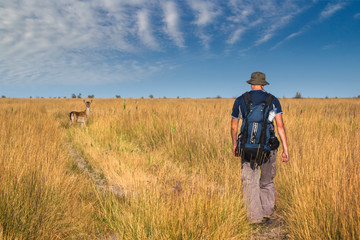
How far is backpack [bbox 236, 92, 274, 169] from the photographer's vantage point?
2.83 metres

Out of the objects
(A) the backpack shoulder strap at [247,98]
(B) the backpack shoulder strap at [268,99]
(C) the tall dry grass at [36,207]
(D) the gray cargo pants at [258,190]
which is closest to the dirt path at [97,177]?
(C) the tall dry grass at [36,207]

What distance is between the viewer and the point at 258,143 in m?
2.86

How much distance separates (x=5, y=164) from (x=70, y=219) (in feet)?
3.74

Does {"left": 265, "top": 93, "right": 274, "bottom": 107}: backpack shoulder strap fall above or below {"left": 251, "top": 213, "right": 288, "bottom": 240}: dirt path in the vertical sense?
above

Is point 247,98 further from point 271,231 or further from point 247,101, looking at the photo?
point 271,231

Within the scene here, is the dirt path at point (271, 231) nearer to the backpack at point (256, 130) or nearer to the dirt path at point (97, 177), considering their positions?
the backpack at point (256, 130)

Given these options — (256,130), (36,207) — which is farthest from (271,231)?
(36,207)

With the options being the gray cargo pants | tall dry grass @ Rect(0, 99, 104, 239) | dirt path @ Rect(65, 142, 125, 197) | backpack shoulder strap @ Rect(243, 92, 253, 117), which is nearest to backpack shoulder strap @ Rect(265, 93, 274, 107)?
backpack shoulder strap @ Rect(243, 92, 253, 117)

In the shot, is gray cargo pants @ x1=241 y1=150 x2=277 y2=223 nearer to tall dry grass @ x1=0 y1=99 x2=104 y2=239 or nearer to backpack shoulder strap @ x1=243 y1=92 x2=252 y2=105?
backpack shoulder strap @ x1=243 y1=92 x2=252 y2=105

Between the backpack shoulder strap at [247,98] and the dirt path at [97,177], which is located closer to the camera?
the backpack shoulder strap at [247,98]

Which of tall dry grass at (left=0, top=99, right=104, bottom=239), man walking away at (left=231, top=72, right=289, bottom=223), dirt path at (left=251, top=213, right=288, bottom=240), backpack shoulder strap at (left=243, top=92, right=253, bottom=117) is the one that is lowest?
dirt path at (left=251, top=213, right=288, bottom=240)

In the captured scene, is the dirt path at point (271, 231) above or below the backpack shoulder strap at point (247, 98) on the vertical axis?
below

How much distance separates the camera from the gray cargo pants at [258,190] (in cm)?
299

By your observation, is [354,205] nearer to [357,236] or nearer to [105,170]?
[357,236]
